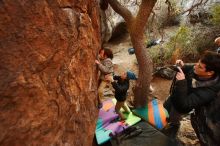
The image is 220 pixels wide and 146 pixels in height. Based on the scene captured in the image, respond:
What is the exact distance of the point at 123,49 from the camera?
11.5m

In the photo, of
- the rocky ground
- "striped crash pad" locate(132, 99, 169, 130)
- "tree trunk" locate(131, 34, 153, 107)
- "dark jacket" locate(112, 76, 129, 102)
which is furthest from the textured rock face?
"tree trunk" locate(131, 34, 153, 107)

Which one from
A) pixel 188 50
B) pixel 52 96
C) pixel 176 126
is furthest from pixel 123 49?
pixel 52 96

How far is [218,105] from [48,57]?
6.73 feet

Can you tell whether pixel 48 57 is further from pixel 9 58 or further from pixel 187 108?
pixel 187 108

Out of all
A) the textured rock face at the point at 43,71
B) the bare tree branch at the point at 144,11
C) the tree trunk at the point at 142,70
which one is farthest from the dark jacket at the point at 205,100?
the tree trunk at the point at 142,70

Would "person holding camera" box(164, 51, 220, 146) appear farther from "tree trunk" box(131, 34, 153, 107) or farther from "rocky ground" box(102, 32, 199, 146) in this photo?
"tree trunk" box(131, 34, 153, 107)

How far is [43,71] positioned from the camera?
7.03 feet

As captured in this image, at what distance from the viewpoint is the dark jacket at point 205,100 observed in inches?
115

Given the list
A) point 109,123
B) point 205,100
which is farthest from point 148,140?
point 205,100

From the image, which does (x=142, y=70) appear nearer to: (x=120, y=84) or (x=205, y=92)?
(x=120, y=84)

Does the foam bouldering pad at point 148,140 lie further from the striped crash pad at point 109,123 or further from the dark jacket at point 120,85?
the dark jacket at point 120,85

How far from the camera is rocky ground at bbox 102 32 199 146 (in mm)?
5152

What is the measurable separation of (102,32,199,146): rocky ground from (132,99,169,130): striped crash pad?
458 millimetres

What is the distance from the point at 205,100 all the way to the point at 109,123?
10.2 ft
